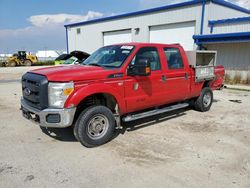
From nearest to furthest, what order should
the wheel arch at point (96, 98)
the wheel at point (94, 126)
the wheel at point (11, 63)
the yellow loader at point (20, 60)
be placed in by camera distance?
1. the wheel arch at point (96, 98)
2. the wheel at point (94, 126)
3. the wheel at point (11, 63)
4. the yellow loader at point (20, 60)

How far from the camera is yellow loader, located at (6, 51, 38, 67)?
3203 cm

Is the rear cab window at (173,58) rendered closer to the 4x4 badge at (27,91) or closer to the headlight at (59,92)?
the headlight at (59,92)

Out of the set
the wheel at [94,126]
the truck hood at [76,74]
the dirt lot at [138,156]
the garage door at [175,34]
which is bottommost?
the dirt lot at [138,156]

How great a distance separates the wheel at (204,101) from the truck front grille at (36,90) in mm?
4675

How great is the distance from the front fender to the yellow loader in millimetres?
31798

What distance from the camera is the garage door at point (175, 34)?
53.6 feet

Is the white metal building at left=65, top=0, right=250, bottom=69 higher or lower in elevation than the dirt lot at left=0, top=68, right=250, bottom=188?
higher

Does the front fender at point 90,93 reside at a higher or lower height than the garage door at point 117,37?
lower

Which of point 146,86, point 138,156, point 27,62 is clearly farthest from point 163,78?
point 27,62

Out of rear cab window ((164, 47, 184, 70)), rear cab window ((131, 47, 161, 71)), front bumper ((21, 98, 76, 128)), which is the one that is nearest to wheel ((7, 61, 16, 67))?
rear cab window ((164, 47, 184, 70))

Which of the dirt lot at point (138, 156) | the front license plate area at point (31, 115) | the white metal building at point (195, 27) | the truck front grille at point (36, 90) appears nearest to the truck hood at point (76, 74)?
the truck front grille at point (36, 90)

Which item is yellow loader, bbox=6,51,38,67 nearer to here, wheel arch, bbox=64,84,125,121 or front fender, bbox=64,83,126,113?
wheel arch, bbox=64,84,125,121

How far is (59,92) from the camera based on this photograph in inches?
158

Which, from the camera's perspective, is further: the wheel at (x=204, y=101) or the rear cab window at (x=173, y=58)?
the wheel at (x=204, y=101)
